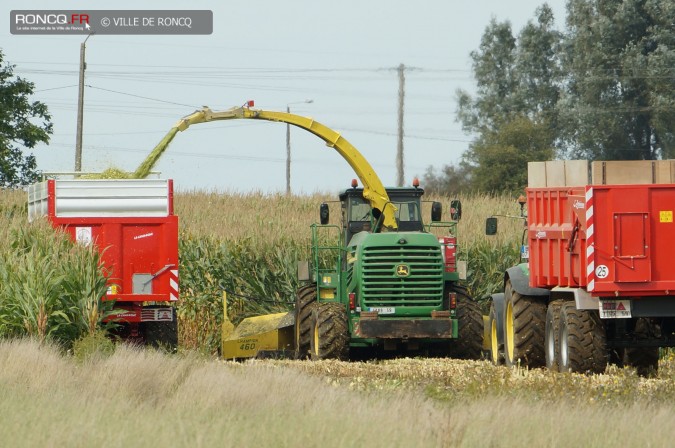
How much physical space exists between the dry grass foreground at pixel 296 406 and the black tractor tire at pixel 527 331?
8.33 feet

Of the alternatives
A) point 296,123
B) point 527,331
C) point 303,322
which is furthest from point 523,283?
point 296,123

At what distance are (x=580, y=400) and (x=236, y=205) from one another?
3261cm

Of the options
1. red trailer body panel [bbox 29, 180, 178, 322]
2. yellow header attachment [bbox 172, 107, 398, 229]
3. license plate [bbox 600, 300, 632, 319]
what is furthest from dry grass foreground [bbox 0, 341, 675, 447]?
yellow header attachment [bbox 172, 107, 398, 229]

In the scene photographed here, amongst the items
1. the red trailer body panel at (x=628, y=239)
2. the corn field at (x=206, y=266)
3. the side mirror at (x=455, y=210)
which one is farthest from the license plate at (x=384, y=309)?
the red trailer body panel at (x=628, y=239)

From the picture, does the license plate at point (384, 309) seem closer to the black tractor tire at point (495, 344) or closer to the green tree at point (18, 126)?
the black tractor tire at point (495, 344)

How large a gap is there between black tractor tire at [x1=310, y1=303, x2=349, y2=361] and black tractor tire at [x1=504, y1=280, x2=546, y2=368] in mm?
2647

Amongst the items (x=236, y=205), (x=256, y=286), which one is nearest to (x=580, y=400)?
(x=256, y=286)

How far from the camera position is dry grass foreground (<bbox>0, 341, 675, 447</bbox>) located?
9.83 meters

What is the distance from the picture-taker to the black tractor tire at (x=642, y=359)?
723 inches

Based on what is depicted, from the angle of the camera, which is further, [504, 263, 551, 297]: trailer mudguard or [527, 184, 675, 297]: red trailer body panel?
[504, 263, 551, 297]: trailer mudguard

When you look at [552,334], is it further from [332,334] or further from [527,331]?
[332,334]

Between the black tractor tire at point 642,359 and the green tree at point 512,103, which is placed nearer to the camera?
the black tractor tire at point 642,359

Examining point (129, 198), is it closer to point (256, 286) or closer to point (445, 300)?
point (445, 300)

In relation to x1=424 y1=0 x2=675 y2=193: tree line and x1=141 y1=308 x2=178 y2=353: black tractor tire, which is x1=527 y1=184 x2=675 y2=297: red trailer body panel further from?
x1=424 y1=0 x2=675 y2=193: tree line
